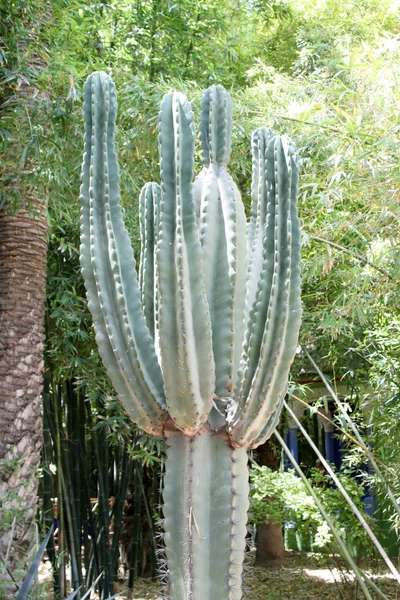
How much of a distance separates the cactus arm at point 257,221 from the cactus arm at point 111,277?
39 centimetres

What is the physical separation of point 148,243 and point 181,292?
2.14 ft

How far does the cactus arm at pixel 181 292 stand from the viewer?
84.5 inches

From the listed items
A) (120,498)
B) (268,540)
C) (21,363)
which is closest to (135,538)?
(120,498)

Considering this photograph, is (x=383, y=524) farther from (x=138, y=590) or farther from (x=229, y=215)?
(x=229, y=215)

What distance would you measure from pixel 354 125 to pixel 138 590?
550 cm

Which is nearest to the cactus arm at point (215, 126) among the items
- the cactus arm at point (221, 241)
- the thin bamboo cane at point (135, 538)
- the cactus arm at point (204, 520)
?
the cactus arm at point (221, 241)

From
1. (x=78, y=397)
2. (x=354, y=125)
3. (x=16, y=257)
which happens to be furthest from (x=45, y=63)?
(x=78, y=397)

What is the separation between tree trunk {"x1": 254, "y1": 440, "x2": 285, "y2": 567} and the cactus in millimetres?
5900

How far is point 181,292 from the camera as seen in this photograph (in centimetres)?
214

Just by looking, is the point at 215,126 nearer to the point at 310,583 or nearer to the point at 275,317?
the point at 275,317

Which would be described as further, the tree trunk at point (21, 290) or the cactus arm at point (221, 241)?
the tree trunk at point (21, 290)

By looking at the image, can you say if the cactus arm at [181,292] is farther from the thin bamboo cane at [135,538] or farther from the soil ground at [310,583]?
the soil ground at [310,583]

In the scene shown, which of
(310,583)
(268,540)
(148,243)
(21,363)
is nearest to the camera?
(148,243)

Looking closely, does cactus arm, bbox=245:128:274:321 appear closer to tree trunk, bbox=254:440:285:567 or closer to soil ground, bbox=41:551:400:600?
soil ground, bbox=41:551:400:600
